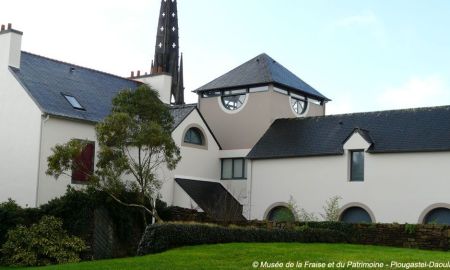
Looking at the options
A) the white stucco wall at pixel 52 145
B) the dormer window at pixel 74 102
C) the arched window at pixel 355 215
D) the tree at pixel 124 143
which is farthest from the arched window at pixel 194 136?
the arched window at pixel 355 215

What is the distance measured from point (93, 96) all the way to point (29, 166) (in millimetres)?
6136

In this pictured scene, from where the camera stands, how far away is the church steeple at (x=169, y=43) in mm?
82062

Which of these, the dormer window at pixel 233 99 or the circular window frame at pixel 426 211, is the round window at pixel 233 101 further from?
the circular window frame at pixel 426 211

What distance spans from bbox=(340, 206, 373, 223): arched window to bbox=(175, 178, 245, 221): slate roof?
219 inches

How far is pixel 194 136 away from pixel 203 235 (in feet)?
52.9

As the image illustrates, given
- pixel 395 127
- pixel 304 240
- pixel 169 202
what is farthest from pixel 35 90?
pixel 395 127

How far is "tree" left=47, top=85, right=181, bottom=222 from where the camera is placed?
26.5 metres

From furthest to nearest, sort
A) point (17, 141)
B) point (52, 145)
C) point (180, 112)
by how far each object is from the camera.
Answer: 1. point (180, 112)
2. point (17, 141)
3. point (52, 145)

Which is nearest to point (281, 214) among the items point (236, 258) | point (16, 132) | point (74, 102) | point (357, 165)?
point (357, 165)

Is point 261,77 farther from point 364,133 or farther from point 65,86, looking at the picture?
point 65,86

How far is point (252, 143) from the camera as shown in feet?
128

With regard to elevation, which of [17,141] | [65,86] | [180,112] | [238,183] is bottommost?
[238,183]

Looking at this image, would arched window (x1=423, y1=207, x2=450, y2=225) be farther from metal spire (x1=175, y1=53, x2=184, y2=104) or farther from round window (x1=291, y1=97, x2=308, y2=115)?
metal spire (x1=175, y1=53, x2=184, y2=104)

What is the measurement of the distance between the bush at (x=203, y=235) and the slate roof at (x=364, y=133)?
380 inches
